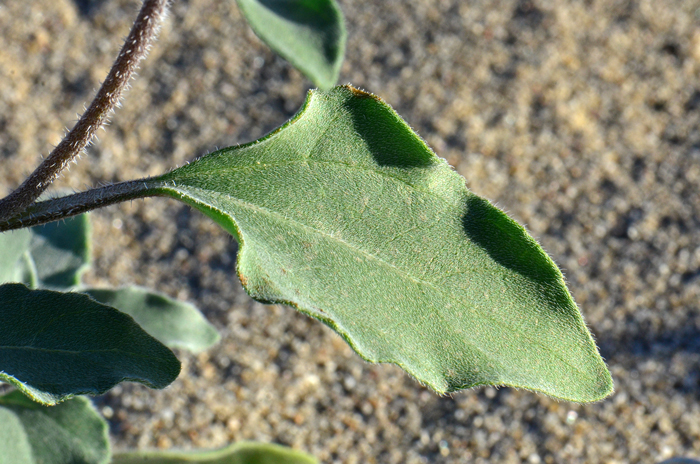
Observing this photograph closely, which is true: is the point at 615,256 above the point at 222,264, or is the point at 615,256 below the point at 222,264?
above

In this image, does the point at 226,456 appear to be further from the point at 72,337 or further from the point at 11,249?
the point at 72,337

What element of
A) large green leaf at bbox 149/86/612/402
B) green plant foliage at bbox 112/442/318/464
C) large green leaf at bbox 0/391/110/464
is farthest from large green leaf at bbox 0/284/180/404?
green plant foliage at bbox 112/442/318/464

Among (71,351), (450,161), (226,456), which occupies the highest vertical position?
(71,351)

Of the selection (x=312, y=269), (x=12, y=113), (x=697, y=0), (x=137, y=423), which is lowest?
(x=137, y=423)

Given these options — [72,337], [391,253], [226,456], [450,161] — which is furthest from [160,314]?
[450,161]

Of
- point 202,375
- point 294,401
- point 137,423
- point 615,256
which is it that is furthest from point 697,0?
point 137,423

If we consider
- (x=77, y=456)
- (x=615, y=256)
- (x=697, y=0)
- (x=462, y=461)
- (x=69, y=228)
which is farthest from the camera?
(x=697, y=0)

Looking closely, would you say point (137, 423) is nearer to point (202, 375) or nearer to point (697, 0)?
point (202, 375)

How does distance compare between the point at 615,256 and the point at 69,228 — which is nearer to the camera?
the point at 69,228
